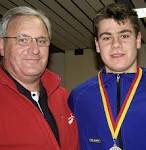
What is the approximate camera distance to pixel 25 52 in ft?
6.20

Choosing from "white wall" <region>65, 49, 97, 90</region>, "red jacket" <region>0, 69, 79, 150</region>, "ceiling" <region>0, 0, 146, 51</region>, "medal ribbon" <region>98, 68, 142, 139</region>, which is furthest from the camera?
"white wall" <region>65, 49, 97, 90</region>

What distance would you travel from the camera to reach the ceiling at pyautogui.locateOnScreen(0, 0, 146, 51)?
349 centimetres

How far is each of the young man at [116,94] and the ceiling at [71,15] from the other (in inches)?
62.0

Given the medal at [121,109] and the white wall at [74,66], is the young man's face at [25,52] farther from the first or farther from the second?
the white wall at [74,66]

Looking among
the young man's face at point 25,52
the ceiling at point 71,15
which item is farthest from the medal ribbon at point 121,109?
the ceiling at point 71,15

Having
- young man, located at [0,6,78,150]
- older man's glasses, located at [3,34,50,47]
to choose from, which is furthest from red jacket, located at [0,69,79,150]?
older man's glasses, located at [3,34,50,47]

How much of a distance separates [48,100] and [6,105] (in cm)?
31

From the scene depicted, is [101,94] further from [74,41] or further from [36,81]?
[74,41]

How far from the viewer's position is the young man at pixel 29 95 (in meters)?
1.73

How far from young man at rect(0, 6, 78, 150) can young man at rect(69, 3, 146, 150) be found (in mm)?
145

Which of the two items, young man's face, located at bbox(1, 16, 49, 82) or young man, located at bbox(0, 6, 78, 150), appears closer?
young man, located at bbox(0, 6, 78, 150)

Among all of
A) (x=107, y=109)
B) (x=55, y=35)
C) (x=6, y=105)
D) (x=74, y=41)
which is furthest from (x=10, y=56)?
(x=74, y=41)

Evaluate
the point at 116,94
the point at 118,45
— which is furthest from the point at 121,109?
the point at 118,45

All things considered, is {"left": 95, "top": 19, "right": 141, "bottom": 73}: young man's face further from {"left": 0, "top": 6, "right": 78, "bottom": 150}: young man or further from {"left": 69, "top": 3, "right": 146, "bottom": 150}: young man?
{"left": 0, "top": 6, "right": 78, "bottom": 150}: young man
